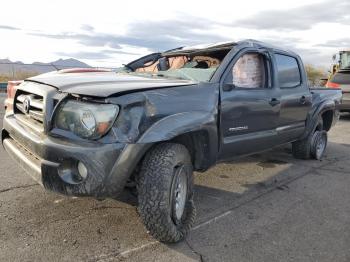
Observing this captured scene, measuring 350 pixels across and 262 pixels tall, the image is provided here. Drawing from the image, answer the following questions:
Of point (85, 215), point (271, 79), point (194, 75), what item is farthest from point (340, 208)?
point (85, 215)

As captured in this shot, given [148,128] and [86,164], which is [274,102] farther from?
[86,164]

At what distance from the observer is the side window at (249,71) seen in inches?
182

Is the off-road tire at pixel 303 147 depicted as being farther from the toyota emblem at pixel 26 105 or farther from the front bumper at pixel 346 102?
the front bumper at pixel 346 102

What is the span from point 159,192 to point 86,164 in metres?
0.60

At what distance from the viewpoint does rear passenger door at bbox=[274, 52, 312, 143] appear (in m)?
5.42

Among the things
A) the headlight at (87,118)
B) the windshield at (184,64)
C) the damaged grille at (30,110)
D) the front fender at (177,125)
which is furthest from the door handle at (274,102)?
the damaged grille at (30,110)

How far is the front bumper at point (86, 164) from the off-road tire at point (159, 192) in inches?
5.9

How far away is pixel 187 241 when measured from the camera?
11.7 ft

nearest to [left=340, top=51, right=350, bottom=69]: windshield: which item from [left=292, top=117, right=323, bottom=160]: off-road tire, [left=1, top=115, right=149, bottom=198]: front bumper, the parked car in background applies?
the parked car in background

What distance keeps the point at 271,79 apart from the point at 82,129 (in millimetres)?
2814

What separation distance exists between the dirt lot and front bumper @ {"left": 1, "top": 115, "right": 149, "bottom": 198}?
502 mm

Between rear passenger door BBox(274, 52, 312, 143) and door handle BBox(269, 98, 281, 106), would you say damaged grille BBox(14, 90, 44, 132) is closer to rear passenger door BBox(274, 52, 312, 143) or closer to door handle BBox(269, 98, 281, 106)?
door handle BBox(269, 98, 281, 106)

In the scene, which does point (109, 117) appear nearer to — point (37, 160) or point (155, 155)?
point (155, 155)

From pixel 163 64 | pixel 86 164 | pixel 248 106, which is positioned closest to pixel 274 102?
pixel 248 106
